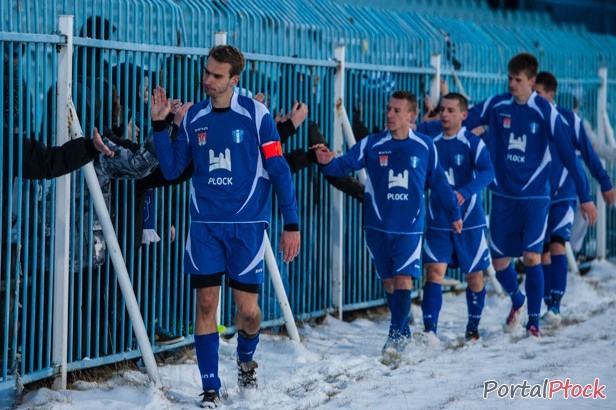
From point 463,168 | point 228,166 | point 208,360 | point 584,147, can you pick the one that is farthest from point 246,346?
point 584,147

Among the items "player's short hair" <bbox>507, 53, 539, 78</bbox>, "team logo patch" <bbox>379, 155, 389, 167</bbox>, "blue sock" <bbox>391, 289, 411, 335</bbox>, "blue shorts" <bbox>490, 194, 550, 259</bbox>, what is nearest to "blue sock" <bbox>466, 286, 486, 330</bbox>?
"blue shorts" <bbox>490, 194, 550, 259</bbox>

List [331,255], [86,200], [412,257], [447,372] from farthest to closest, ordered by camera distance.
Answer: [331,255] < [412,257] < [447,372] < [86,200]

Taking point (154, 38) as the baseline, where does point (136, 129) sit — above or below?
below

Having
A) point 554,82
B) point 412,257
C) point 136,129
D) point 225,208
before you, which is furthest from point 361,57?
point 225,208

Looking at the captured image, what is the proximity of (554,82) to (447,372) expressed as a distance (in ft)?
11.7

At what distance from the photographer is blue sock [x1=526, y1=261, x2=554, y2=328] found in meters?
10.1

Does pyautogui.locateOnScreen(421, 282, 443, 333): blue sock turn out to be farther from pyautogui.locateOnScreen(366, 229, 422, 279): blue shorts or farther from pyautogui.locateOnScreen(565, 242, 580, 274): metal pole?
pyautogui.locateOnScreen(565, 242, 580, 274): metal pole

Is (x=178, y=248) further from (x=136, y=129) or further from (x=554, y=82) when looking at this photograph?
(x=554, y=82)

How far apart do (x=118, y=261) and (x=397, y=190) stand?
7.54 feet

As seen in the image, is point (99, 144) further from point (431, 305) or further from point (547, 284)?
point (547, 284)

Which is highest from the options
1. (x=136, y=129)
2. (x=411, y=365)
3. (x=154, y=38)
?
(x=154, y=38)

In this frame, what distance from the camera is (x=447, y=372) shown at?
8477 millimetres

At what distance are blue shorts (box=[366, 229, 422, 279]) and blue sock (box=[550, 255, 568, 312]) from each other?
6.68ft

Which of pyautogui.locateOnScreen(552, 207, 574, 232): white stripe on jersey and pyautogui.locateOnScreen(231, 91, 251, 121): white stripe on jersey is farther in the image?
pyautogui.locateOnScreen(552, 207, 574, 232): white stripe on jersey
